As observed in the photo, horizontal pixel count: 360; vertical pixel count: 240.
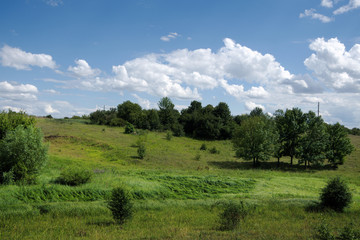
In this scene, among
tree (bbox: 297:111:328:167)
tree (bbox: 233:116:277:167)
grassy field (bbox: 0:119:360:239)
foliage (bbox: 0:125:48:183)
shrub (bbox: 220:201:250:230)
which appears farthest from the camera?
tree (bbox: 233:116:277:167)

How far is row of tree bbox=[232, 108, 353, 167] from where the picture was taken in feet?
129

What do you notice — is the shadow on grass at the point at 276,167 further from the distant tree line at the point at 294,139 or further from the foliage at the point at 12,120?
the foliage at the point at 12,120

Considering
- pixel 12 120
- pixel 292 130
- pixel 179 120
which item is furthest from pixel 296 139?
pixel 179 120

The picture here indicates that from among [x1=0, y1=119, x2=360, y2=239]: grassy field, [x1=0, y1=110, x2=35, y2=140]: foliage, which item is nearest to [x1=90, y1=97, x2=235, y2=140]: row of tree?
[x1=0, y1=119, x2=360, y2=239]: grassy field

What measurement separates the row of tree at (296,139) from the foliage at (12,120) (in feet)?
101

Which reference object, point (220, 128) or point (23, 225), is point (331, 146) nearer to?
point (220, 128)

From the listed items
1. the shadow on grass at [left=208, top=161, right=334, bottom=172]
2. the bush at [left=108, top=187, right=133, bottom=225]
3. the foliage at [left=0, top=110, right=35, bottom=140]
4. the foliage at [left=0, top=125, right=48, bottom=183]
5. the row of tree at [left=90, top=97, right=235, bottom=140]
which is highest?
the row of tree at [left=90, top=97, right=235, bottom=140]

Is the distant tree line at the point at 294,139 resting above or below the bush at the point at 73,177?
A: above

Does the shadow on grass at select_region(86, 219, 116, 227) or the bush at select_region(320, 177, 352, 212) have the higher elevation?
the bush at select_region(320, 177, 352, 212)

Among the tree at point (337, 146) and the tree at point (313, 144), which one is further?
the tree at point (337, 146)

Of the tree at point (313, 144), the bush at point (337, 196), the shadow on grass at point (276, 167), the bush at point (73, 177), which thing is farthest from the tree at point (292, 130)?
the bush at point (73, 177)

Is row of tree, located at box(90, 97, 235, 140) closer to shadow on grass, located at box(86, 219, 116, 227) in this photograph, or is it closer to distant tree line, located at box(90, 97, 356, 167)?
distant tree line, located at box(90, 97, 356, 167)

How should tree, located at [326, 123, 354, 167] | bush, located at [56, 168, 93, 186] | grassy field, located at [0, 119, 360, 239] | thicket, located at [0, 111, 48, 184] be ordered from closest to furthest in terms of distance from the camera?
grassy field, located at [0, 119, 360, 239] → thicket, located at [0, 111, 48, 184] → bush, located at [56, 168, 93, 186] → tree, located at [326, 123, 354, 167]

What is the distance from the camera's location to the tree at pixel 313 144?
38812 millimetres
